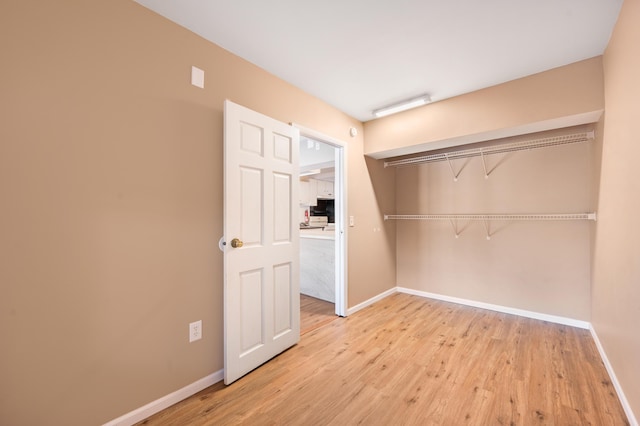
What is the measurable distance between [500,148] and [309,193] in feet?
12.9

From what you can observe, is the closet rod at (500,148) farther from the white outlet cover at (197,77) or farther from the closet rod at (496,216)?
the white outlet cover at (197,77)

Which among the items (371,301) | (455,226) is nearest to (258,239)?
(371,301)

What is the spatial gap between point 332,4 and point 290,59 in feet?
2.19

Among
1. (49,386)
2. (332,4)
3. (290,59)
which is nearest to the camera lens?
(49,386)

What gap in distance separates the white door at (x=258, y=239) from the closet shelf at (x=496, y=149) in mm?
2015

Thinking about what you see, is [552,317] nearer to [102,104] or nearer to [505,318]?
[505,318]

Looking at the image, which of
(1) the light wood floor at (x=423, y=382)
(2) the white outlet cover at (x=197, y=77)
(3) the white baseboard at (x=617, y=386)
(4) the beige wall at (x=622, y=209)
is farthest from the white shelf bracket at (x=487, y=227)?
(2) the white outlet cover at (x=197, y=77)

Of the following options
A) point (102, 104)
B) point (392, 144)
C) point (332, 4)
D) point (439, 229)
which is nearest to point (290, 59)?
point (332, 4)

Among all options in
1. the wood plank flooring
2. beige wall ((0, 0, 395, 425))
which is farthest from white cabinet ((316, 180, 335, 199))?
beige wall ((0, 0, 395, 425))

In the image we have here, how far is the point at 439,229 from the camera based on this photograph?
3.88m

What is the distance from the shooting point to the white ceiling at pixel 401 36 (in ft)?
5.65

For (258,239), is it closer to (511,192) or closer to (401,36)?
(401,36)

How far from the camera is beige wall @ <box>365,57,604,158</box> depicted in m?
2.31

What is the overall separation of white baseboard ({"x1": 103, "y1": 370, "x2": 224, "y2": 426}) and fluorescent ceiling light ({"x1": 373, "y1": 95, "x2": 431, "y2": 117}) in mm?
3040
